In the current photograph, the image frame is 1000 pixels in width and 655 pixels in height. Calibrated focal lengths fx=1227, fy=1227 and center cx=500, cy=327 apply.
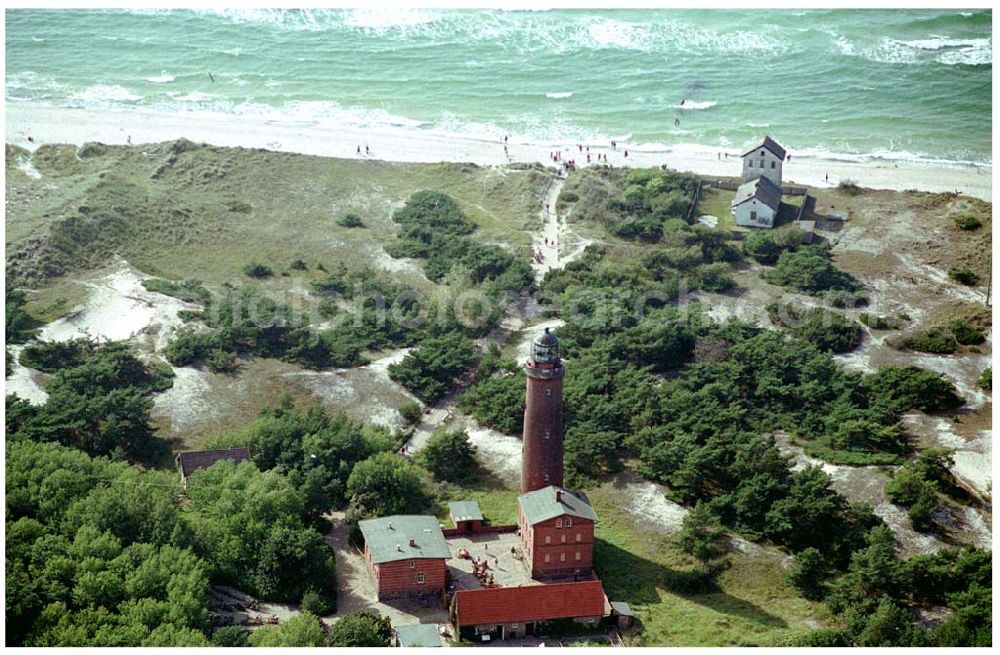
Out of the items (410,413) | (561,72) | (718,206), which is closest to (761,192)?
(718,206)

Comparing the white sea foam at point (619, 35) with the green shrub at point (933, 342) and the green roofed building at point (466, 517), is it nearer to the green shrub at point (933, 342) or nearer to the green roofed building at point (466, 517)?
the green shrub at point (933, 342)

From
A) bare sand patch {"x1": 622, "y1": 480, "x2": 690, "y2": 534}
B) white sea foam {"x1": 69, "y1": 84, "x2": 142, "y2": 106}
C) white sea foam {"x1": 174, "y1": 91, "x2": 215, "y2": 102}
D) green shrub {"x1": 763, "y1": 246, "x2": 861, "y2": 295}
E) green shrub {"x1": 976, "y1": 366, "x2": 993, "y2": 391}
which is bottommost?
bare sand patch {"x1": 622, "y1": 480, "x2": 690, "y2": 534}

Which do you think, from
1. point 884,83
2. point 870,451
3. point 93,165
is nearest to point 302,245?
point 93,165

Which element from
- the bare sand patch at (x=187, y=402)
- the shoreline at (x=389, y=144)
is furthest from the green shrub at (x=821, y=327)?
the bare sand patch at (x=187, y=402)

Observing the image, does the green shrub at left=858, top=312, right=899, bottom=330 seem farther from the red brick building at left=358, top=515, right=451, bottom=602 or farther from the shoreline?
→ the red brick building at left=358, top=515, right=451, bottom=602

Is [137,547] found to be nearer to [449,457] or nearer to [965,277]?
[449,457]

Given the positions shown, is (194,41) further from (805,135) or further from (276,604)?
(276,604)

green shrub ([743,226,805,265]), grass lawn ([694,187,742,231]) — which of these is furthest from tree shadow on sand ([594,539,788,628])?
grass lawn ([694,187,742,231])
